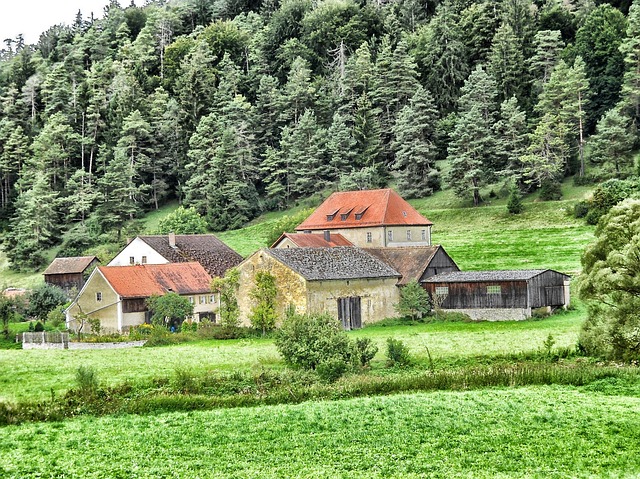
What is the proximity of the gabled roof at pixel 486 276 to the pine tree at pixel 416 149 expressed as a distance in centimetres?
3166

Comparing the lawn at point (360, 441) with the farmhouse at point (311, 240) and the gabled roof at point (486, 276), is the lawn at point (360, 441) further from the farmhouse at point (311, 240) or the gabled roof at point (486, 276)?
the farmhouse at point (311, 240)

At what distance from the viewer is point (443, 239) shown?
75562 millimetres

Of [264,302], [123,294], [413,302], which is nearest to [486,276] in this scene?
[413,302]

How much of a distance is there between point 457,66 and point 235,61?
1355 inches

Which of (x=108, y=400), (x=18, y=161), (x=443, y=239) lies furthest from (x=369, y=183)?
(x=108, y=400)

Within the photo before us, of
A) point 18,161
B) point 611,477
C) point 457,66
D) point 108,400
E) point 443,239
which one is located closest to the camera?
point 611,477

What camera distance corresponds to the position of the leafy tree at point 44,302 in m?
66.1

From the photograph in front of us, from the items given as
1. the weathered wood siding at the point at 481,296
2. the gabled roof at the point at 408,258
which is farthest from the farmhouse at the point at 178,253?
the weathered wood siding at the point at 481,296

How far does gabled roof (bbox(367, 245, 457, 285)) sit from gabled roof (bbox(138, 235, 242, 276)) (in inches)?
492

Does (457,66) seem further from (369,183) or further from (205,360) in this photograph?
(205,360)

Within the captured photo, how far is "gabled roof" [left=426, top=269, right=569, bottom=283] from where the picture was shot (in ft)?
176

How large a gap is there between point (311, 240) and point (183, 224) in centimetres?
2377

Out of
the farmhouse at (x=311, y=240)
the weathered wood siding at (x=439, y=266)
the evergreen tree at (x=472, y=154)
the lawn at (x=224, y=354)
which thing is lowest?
the lawn at (x=224, y=354)

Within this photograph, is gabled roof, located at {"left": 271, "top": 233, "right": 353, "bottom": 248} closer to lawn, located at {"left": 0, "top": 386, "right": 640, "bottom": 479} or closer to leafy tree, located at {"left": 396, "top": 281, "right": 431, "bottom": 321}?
leafy tree, located at {"left": 396, "top": 281, "right": 431, "bottom": 321}
